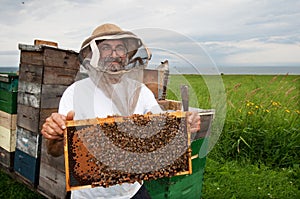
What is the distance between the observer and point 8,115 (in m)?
4.43

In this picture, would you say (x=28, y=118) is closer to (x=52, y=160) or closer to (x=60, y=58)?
(x=52, y=160)

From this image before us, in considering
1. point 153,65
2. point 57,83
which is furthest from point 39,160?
point 153,65

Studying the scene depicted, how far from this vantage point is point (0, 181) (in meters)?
4.64

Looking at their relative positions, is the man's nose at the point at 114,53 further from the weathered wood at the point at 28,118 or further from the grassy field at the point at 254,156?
the grassy field at the point at 254,156

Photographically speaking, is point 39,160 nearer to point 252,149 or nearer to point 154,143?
point 154,143

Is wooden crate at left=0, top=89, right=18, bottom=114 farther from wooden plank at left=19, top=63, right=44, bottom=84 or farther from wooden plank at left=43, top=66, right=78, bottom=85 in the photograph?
wooden plank at left=43, top=66, right=78, bottom=85

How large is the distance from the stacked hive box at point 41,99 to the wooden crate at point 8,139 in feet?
1.04

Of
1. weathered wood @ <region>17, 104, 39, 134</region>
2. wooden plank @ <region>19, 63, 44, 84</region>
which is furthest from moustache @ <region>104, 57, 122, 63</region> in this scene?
weathered wood @ <region>17, 104, 39, 134</region>

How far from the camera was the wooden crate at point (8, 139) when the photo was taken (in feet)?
14.5

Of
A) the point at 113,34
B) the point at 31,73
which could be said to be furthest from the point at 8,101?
the point at 113,34

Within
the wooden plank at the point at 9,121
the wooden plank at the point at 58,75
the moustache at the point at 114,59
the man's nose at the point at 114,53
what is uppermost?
the man's nose at the point at 114,53

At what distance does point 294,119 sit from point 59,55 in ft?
13.2

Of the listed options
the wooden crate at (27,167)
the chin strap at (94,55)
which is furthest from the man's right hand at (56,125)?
the wooden crate at (27,167)

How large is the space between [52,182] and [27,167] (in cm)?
60
